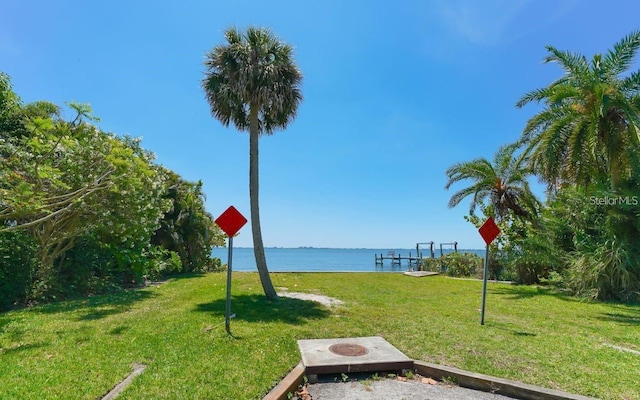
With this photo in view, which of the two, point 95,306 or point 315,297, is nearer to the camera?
point 95,306

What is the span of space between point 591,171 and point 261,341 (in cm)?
1298

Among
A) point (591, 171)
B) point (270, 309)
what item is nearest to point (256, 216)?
point (270, 309)

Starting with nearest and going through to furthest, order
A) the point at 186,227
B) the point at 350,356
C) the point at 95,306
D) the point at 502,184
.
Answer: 1. the point at 350,356
2. the point at 95,306
3. the point at 502,184
4. the point at 186,227

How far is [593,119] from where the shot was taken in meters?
10.7

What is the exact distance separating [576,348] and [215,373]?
589 cm

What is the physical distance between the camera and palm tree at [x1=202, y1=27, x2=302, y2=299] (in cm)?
965

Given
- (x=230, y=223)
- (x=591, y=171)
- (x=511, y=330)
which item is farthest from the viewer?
(x=591, y=171)

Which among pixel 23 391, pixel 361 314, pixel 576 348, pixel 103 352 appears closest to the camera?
pixel 23 391

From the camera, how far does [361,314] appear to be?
26.6 feet

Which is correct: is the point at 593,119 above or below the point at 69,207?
above

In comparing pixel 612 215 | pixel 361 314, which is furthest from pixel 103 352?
pixel 612 215

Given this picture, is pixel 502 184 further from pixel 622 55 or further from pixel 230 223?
pixel 230 223

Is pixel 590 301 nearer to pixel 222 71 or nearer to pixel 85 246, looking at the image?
pixel 222 71

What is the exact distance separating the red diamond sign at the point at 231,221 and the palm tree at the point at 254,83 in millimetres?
3459
